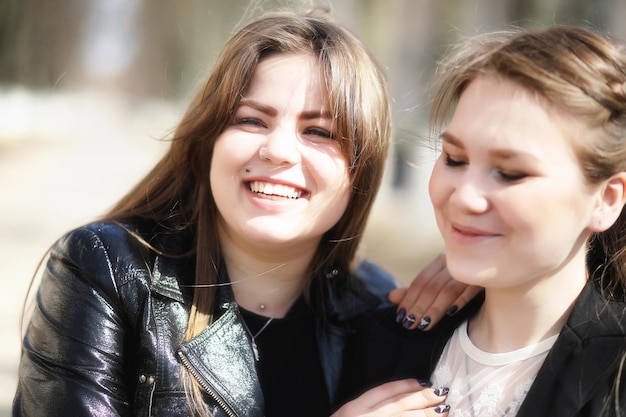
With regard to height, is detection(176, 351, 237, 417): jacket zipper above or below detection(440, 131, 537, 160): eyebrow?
below

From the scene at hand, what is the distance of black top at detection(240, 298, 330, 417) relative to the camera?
283 centimetres

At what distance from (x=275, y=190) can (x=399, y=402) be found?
0.76m

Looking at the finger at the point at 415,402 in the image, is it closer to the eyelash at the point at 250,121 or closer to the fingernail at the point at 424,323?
the fingernail at the point at 424,323

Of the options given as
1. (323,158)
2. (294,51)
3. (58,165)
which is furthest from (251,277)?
(58,165)

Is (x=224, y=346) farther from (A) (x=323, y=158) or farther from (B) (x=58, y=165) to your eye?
(B) (x=58, y=165)

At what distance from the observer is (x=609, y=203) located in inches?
85.4

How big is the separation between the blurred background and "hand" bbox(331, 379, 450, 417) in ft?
4.76

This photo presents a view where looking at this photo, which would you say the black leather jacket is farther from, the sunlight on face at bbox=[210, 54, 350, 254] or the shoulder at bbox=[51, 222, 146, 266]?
the sunlight on face at bbox=[210, 54, 350, 254]

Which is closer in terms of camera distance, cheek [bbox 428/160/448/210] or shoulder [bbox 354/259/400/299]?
cheek [bbox 428/160/448/210]

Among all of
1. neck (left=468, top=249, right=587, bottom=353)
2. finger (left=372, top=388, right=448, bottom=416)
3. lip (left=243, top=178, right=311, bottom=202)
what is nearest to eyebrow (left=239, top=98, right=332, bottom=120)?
lip (left=243, top=178, right=311, bottom=202)

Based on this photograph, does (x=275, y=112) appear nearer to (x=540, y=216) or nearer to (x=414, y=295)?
(x=414, y=295)

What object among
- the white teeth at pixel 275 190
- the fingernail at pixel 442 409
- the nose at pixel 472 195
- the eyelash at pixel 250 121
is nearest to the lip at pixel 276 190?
the white teeth at pixel 275 190

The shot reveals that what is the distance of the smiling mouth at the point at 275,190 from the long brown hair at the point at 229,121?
22 centimetres

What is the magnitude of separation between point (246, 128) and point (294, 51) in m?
0.30
